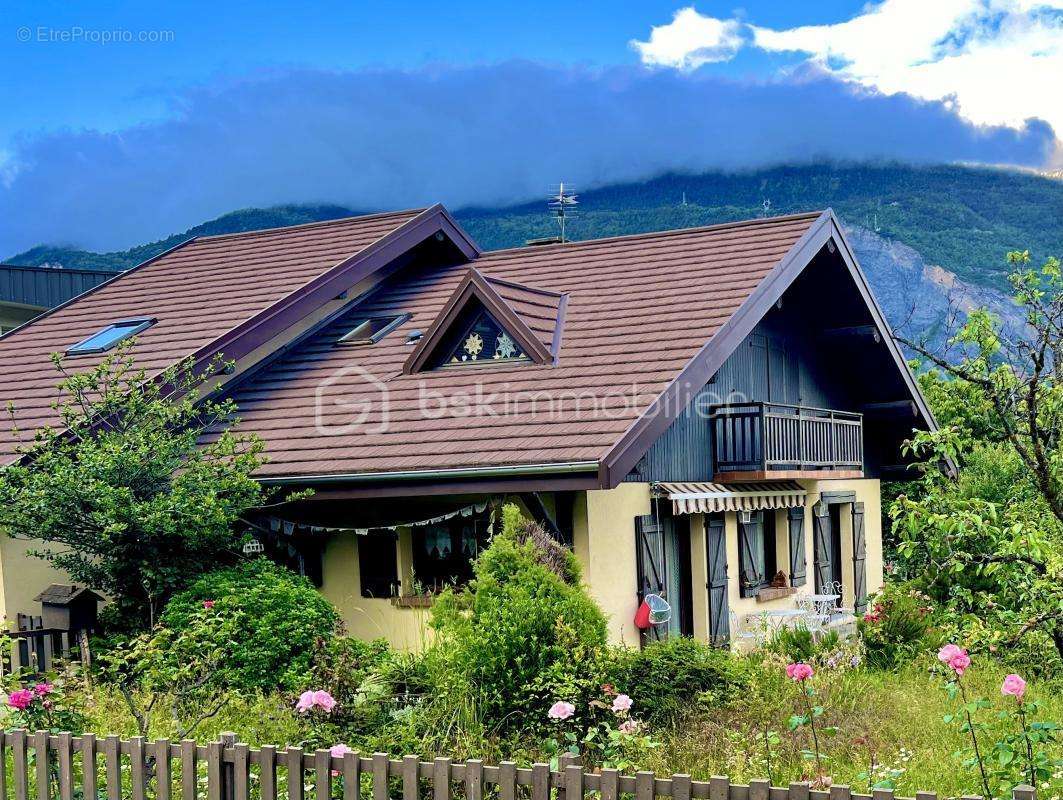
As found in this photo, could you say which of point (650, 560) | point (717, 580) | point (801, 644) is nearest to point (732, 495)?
point (717, 580)

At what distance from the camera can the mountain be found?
6359 cm

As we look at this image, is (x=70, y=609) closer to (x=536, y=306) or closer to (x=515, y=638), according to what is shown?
(x=515, y=638)

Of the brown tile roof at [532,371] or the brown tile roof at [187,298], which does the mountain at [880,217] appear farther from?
the brown tile roof at [532,371]

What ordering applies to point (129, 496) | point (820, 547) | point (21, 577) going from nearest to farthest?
1. point (129, 496)
2. point (21, 577)
3. point (820, 547)

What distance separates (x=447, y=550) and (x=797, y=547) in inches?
257

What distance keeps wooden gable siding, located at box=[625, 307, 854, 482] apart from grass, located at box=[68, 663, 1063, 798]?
11.5 ft

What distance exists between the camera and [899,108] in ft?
382

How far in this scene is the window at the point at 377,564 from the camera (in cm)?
1430

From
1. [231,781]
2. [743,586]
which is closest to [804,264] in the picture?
[743,586]

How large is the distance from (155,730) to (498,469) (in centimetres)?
434

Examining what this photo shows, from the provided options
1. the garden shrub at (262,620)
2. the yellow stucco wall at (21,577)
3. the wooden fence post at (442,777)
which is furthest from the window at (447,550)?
the wooden fence post at (442,777)

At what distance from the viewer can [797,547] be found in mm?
18391

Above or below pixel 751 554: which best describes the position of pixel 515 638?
above

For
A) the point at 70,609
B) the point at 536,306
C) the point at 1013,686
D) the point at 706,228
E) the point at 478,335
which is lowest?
the point at 70,609
